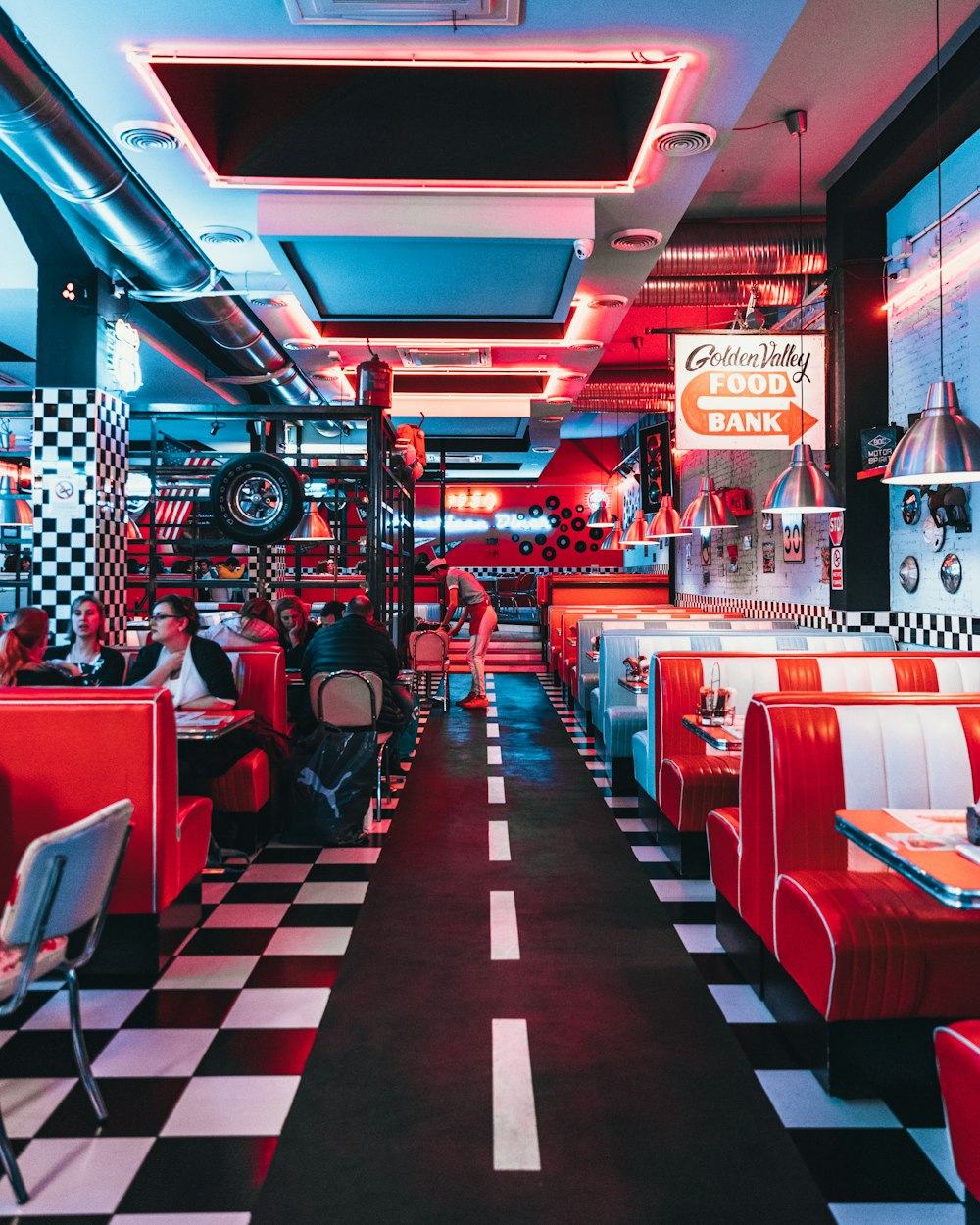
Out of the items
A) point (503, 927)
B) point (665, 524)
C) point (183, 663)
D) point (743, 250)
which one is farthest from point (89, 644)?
point (665, 524)

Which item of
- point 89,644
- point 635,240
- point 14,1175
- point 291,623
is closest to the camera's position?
point 14,1175

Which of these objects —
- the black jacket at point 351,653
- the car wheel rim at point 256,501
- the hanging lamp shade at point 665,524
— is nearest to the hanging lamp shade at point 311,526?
the hanging lamp shade at point 665,524

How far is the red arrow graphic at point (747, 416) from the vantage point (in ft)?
21.9

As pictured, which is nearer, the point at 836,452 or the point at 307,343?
the point at 836,452

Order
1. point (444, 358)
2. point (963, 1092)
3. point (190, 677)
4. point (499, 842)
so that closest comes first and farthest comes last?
point (963, 1092) → point (190, 677) → point (499, 842) → point (444, 358)

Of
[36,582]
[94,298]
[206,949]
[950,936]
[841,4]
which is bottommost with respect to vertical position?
[206,949]

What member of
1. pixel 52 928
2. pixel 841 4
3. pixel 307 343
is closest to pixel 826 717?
pixel 52 928

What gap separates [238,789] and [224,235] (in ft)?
13.1

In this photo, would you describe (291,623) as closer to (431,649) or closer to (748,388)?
(431,649)

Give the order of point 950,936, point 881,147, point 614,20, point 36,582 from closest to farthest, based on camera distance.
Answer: point 950,936 → point 614,20 → point 881,147 → point 36,582

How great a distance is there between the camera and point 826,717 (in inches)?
123

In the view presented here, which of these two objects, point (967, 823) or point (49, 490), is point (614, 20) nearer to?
point (967, 823)

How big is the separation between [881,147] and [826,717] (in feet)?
17.0

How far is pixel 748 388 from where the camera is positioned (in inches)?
264
